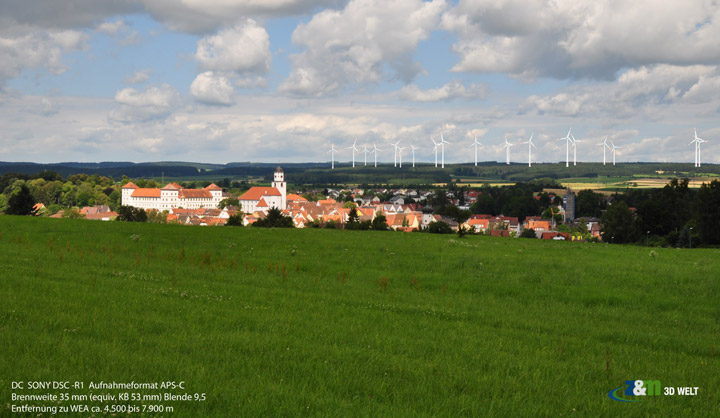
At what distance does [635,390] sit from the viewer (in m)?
9.00

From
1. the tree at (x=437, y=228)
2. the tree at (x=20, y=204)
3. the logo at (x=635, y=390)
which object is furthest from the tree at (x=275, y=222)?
the logo at (x=635, y=390)

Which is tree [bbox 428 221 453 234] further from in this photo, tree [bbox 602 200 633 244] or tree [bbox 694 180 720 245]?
tree [bbox 602 200 633 244]

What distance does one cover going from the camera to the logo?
8.65m

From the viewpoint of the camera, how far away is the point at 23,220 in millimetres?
37375

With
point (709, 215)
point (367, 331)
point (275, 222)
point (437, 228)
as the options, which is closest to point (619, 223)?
point (709, 215)

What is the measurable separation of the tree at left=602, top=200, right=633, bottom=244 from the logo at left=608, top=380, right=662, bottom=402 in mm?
94955

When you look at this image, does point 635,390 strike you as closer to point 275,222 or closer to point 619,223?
point 275,222

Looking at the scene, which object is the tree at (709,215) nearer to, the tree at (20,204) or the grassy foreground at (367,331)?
the grassy foreground at (367,331)

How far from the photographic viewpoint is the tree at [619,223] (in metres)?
97.4

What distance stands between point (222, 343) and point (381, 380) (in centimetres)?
304

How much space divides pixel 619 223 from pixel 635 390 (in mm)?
98474

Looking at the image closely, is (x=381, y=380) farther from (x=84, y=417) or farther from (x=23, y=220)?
(x=23, y=220)

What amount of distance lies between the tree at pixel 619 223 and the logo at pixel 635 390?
95.0 m

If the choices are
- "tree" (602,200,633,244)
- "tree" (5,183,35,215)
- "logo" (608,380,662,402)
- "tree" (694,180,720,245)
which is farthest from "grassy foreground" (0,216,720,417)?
"tree" (602,200,633,244)
